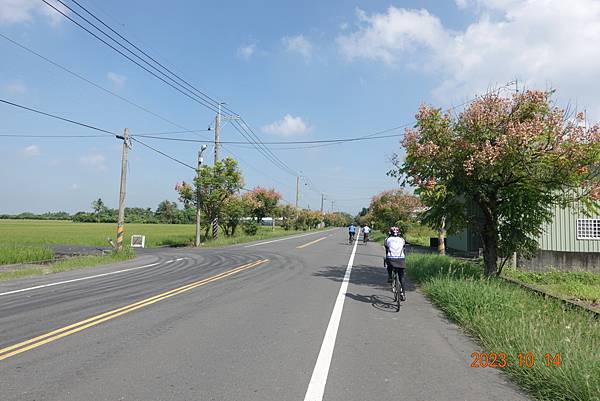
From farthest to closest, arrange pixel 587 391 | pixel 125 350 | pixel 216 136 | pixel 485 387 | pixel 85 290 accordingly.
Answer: pixel 216 136 < pixel 85 290 < pixel 125 350 < pixel 485 387 < pixel 587 391

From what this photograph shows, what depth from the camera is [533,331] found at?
618cm

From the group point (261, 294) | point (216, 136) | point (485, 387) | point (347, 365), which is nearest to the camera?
point (485, 387)

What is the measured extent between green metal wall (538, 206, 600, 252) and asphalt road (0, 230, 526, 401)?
11.8m

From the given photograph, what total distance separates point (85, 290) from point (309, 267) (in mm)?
8718

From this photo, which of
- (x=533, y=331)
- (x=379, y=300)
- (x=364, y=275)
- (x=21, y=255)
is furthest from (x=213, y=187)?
(x=533, y=331)

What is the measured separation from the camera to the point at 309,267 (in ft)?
59.6

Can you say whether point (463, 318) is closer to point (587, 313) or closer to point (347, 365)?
point (587, 313)

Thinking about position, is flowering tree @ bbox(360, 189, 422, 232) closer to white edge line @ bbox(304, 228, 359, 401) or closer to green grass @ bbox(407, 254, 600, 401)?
green grass @ bbox(407, 254, 600, 401)

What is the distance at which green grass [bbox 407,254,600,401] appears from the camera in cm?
457

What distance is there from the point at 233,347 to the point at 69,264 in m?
16.3

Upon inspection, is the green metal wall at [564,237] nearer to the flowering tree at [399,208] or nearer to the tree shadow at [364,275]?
the tree shadow at [364,275]

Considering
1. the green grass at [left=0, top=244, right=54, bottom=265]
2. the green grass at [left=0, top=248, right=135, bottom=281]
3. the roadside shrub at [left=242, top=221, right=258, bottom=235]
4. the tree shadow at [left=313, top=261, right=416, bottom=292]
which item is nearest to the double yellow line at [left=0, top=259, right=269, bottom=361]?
the tree shadow at [left=313, top=261, right=416, bottom=292]

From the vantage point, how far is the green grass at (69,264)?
16.3 meters

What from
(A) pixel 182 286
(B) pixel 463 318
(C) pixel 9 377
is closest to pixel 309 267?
(A) pixel 182 286
